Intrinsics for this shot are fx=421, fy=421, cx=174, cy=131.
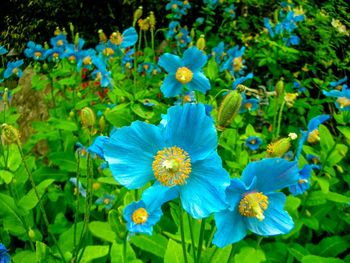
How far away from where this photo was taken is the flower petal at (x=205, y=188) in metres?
0.76

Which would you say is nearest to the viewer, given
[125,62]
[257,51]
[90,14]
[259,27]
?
[125,62]

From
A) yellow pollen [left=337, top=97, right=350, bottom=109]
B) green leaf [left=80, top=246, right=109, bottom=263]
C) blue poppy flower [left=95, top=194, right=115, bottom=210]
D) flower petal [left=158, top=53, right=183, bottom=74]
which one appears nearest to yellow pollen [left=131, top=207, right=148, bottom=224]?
green leaf [left=80, top=246, right=109, bottom=263]

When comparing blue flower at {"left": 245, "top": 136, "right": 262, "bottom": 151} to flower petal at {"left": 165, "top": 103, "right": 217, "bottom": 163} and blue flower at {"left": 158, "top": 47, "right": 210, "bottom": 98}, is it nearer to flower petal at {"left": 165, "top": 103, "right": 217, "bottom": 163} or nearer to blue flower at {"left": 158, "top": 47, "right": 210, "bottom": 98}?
blue flower at {"left": 158, "top": 47, "right": 210, "bottom": 98}

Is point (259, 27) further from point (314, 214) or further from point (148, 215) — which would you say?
point (148, 215)

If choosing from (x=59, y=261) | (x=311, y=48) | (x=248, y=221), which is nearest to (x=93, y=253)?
(x=59, y=261)

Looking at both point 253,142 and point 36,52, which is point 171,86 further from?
point 36,52

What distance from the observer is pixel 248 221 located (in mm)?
828

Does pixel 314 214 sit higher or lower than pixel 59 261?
lower

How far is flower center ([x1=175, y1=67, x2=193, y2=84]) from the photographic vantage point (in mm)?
1840

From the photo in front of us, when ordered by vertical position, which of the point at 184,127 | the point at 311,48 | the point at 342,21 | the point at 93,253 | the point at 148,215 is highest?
the point at 184,127

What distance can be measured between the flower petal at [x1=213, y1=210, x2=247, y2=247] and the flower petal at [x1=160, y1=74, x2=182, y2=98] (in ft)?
3.59

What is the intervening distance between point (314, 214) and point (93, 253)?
1.22 meters

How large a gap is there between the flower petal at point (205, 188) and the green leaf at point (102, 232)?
0.84 meters

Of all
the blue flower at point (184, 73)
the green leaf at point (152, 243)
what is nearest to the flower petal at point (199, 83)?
the blue flower at point (184, 73)
